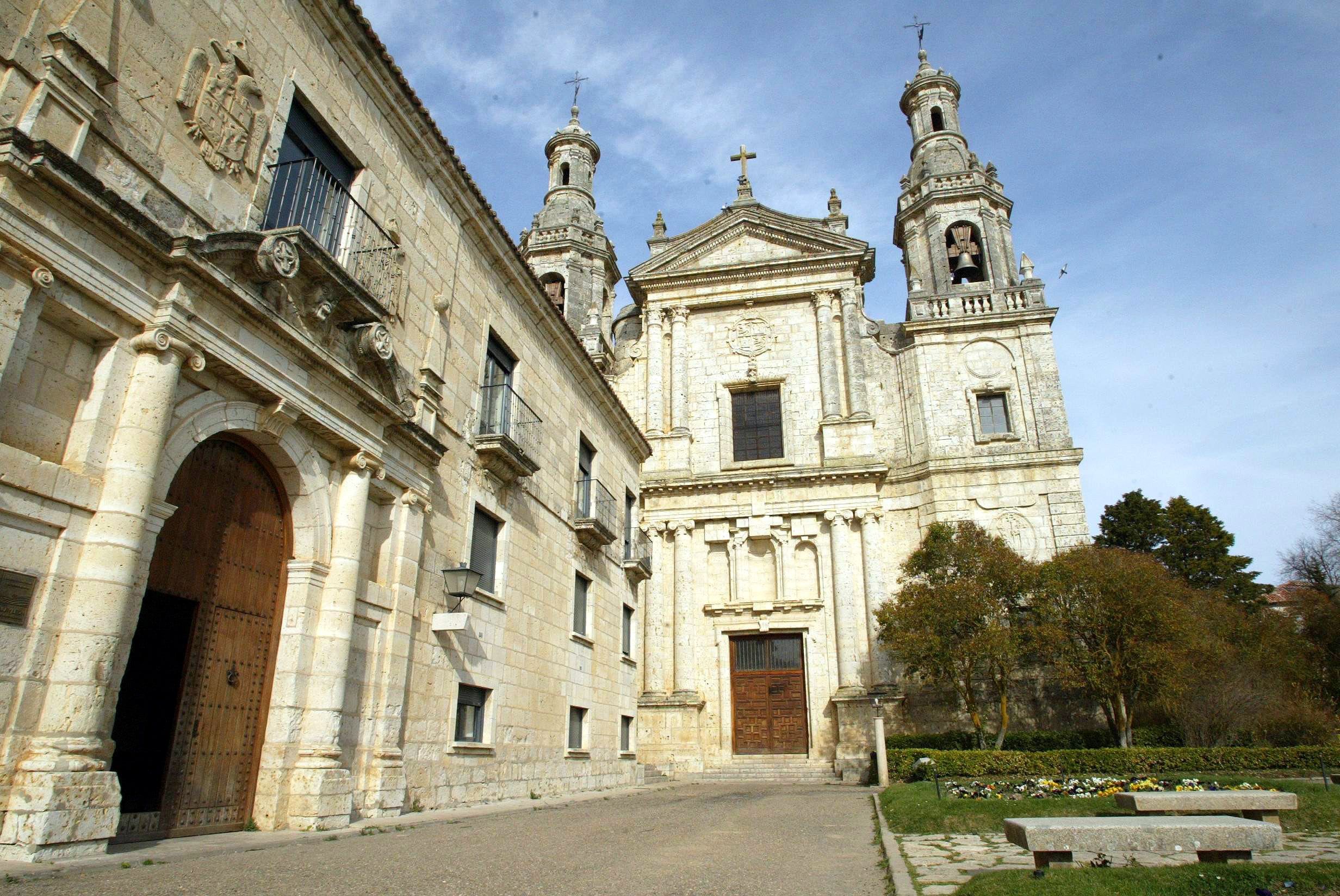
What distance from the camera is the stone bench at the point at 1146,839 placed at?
6.05 meters

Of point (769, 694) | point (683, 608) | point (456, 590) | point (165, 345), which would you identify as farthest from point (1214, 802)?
point (683, 608)

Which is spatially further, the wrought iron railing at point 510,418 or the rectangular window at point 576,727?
the rectangular window at point 576,727

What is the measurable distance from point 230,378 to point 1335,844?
11.4 metres

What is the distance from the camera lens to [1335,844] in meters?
7.95

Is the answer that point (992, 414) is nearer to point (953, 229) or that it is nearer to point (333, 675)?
point (953, 229)

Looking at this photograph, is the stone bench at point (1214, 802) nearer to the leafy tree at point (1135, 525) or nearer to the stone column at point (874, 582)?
the stone column at point (874, 582)

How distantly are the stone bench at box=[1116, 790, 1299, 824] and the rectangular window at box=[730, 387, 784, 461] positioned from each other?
18.8 meters

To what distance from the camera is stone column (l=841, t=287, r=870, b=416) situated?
26.4 m

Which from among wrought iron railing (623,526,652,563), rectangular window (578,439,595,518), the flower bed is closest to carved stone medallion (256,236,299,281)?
rectangular window (578,439,595,518)

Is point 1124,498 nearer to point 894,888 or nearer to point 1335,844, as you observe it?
point 1335,844

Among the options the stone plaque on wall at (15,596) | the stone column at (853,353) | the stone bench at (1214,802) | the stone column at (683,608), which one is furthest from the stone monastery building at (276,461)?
the stone column at (853,353)

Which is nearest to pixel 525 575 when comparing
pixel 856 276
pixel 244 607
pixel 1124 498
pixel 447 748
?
pixel 447 748

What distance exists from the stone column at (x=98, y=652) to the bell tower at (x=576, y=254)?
22513mm

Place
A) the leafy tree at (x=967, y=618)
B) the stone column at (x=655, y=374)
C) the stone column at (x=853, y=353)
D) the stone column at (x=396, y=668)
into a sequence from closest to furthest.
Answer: the stone column at (x=396, y=668)
the leafy tree at (x=967, y=618)
the stone column at (x=853, y=353)
the stone column at (x=655, y=374)
